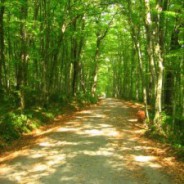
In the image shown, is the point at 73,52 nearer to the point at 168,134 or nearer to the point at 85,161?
the point at 168,134

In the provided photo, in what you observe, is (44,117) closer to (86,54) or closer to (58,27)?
(58,27)

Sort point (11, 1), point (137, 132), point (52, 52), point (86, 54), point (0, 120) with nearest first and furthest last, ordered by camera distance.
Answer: point (0, 120), point (11, 1), point (137, 132), point (52, 52), point (86, 54)

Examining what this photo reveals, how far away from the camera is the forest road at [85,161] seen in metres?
8.59

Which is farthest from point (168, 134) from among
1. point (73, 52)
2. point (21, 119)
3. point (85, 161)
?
point (73, 52)

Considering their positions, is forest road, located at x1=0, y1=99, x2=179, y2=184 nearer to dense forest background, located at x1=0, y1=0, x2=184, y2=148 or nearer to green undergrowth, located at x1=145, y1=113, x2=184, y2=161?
green undergrowth, located at x1=145, y1=113, x2=184, y2=161

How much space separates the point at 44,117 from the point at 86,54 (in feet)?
76.1

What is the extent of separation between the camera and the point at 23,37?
16.7 meters

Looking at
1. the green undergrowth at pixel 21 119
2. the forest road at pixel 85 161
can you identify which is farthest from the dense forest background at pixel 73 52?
the forest road at pixel 85 161

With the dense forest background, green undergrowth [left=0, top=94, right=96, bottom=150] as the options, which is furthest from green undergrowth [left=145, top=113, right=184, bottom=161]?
green undergrowth [left=0, top=94, right=96, bottom=150]

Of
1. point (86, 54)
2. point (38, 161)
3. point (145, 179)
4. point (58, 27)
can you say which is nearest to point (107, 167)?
point (145, 179)

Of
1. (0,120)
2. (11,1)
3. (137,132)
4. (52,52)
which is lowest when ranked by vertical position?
(137,132)

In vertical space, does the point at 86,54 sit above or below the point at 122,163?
above

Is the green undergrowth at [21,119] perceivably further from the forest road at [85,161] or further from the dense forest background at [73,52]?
the forest road at [85,161]

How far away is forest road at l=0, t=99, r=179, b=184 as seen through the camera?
8586 millimetres
